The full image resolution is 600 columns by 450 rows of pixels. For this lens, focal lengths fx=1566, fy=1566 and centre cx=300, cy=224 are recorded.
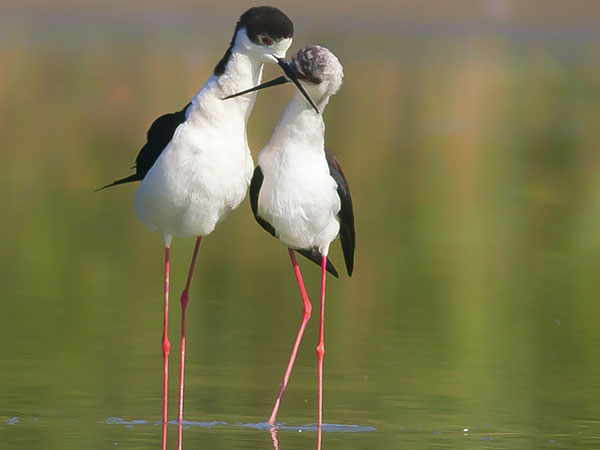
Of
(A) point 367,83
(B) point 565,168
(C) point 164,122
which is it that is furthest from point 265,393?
(A) point 367,83

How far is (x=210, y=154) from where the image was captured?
661 centimetres

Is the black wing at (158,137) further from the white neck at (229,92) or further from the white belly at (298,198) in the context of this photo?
the white belly at (298,198)

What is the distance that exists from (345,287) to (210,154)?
4003mm

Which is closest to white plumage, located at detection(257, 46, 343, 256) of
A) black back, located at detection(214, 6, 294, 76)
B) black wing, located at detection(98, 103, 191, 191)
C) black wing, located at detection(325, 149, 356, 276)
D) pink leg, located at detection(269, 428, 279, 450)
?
black wing, located at detection(325, 149, 356, 276)

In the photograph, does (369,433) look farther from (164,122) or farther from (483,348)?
(483,348)

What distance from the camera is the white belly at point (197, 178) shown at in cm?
662

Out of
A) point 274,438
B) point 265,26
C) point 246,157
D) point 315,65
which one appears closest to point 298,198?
point 246,157

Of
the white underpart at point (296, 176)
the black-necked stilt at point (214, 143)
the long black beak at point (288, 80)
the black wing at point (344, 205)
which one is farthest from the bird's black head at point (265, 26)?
the black wing at point (344, 205)

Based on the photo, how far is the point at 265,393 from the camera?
7.36 metres

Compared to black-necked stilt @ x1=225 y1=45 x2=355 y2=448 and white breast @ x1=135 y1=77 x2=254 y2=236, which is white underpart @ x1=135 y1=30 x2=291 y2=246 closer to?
white breast @ x1=135 y1=77 x2=254 y2=236

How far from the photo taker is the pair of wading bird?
6.64 meters

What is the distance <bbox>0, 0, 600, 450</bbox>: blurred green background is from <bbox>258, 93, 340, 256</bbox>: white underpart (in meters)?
0.89

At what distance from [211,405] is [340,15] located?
35520mm

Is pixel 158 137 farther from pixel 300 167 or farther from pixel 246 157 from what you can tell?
pixel 300 167
